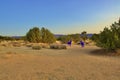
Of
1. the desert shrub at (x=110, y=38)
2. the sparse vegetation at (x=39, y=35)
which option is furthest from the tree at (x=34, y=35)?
the desert shrub at (x=110, y=38)

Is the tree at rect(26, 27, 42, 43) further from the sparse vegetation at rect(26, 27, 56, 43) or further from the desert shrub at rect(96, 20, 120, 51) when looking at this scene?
the desert shrub at rect(96, 20, 120, 51)

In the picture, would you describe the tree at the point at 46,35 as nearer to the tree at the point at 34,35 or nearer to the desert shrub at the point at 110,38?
the tree at the point at 34,35

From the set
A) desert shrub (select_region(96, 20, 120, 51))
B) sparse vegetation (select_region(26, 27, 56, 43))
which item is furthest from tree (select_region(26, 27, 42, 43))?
desert shrub (select_region(96, 20, 120, 51))

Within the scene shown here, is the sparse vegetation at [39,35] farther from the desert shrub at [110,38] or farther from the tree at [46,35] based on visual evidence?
the desert shrub at [110,38]

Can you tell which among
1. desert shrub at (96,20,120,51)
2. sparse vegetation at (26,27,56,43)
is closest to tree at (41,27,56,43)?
sparse vegetation at (26,27,56,43)

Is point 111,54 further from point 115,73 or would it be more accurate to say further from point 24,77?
point 24,77

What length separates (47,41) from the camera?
48719mm

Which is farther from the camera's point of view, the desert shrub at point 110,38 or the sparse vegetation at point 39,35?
the sparse vegetation at point 39,35

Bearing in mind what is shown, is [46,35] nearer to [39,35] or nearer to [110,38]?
[39,35]

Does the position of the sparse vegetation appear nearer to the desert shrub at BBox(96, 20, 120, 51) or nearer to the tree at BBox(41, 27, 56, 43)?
the tree at BBox(41, 27, 56, 43)

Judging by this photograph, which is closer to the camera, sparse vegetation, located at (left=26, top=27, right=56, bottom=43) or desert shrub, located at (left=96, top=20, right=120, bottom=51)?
desert shrub, located at (left=96, top=20, right=120, bottom=51)

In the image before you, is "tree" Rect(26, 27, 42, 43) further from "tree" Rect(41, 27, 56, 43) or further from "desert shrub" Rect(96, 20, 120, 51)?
"desert shrub" Rect(96, 20, 120, 51)

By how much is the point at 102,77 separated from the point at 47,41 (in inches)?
1514

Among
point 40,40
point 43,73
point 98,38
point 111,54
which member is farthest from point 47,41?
point 43,73
